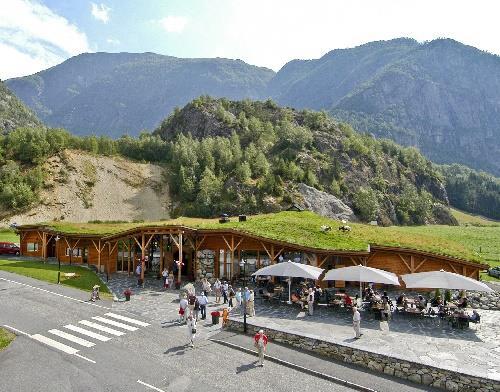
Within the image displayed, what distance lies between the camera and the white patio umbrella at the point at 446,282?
844 inches

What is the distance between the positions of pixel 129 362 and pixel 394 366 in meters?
10.2

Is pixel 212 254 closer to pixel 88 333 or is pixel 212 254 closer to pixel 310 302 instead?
pixel 310 302

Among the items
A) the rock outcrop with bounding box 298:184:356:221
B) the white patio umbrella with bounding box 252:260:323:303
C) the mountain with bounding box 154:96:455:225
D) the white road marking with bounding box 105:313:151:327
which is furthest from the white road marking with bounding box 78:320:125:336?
the rock outcrop with bounding box 298:184:356:221

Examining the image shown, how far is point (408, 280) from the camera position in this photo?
2338cm

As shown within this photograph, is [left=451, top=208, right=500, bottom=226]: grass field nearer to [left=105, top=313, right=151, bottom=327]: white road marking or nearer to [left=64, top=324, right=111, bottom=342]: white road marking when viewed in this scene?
[left=105, top=313, right=151, bottom=327]: white road marking

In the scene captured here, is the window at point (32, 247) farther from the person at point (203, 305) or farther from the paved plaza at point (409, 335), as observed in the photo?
the paved plaza at point (409, 335)

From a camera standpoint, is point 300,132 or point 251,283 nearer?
point 251,283

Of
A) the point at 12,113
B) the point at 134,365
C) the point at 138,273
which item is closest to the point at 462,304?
the point at 134,365

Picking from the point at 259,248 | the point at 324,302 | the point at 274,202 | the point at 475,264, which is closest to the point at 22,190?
the point at 274,202

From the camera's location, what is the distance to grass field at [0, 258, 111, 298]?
2959 centimetres

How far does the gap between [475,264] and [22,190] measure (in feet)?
251

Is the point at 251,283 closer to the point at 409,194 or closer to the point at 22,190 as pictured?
the point at 22,190

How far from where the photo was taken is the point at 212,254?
3186 cm

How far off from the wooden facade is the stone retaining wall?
377 inches
